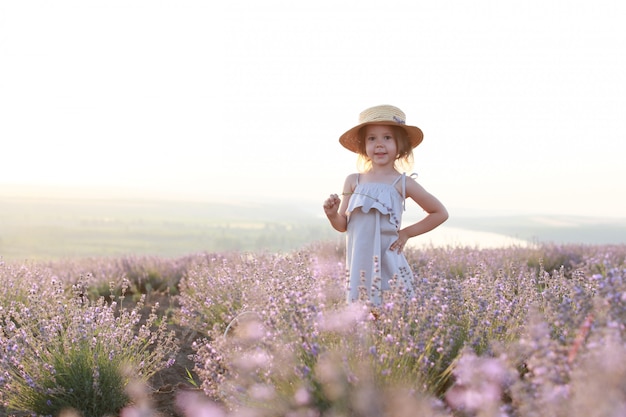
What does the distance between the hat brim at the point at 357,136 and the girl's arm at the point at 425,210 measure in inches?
15.3

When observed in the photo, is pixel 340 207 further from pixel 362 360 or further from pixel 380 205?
pixel 362 360

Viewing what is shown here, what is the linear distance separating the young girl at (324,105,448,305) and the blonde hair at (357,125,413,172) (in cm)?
1

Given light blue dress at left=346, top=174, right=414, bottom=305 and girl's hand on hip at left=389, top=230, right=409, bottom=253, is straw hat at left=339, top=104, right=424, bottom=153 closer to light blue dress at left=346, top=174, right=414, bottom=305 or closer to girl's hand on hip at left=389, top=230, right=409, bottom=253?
light blue dress at left=346, top=174, right=414, bottom=305

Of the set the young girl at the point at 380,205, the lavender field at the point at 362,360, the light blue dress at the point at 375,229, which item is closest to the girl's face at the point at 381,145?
the young girl at the point at 380,205

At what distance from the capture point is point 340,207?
4.61 metres

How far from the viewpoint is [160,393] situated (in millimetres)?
3877

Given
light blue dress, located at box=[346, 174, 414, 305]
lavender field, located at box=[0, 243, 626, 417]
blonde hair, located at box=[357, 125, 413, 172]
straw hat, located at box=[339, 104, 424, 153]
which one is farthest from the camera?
blonde hair, located at box=[357, 125, 413, 172]

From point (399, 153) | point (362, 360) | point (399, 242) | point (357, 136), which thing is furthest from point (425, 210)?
point (362, 360)

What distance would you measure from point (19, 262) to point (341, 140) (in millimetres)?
4416

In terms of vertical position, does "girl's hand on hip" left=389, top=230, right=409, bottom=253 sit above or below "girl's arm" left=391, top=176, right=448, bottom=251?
below

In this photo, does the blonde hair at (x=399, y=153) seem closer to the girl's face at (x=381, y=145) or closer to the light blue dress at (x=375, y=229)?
the girl's face at (x=381, y=145)

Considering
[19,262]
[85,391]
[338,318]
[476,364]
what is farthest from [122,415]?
[19,262]

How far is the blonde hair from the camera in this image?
4630 mm

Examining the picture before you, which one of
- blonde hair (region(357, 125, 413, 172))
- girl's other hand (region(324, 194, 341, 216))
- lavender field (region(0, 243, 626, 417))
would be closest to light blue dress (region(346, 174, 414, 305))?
girl's other hand (region(324, 194, 341, 216))
